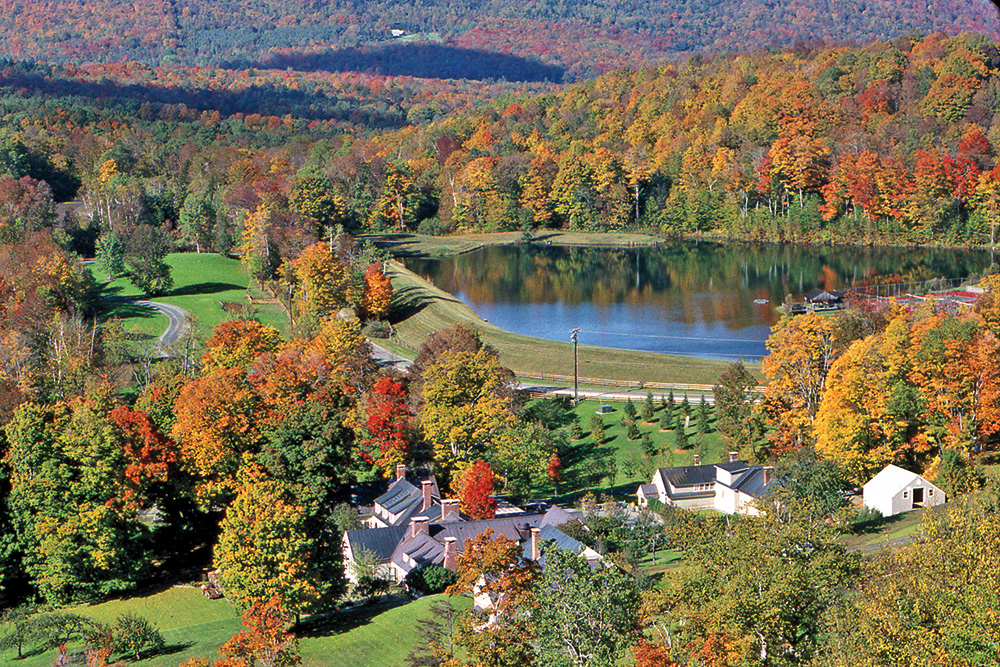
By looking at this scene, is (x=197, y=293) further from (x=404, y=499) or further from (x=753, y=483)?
(x=753, y=483)

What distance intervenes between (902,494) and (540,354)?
23.8 meters

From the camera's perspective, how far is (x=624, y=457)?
3841 cm

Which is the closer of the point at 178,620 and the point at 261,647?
the point at 261,647

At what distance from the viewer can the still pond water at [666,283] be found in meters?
59.8

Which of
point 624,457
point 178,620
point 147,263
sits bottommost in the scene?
point 178,620

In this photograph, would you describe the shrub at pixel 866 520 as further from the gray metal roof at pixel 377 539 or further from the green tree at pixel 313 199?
the green tree at pixel 313 199

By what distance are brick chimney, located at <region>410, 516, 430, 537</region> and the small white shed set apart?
12065 millimetres

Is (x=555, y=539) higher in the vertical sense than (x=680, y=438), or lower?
higher

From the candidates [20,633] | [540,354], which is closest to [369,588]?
[20,633]

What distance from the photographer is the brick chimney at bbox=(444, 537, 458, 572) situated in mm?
28612

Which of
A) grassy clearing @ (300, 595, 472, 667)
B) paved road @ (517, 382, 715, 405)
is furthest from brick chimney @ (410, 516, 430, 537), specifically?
paved road @ (517, 382, 715, 405)

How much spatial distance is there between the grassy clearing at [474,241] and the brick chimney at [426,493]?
177 ft

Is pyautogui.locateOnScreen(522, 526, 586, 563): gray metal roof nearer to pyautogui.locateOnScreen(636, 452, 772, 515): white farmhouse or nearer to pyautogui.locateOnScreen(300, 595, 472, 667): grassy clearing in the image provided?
pyautogui.locateOnScreen(300, 595, 472, 667): grassy clearing

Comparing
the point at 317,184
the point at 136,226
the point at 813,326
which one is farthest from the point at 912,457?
the point at 317,184
